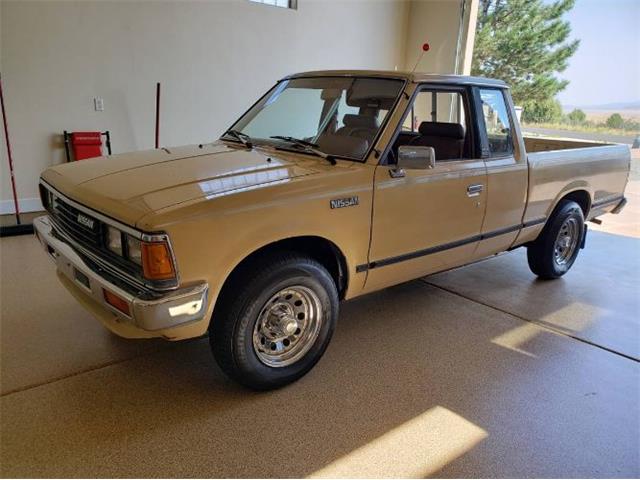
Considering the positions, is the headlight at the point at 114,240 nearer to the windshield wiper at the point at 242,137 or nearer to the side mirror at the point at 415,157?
the windshield wiper at the point at 242,137

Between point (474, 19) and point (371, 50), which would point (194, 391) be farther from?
point (474, 19)

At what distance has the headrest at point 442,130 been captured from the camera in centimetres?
340

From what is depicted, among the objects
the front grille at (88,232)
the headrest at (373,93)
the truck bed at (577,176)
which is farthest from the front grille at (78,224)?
the truck bed at (577,176)

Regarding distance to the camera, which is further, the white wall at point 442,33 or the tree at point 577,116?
the tree at point 577,116

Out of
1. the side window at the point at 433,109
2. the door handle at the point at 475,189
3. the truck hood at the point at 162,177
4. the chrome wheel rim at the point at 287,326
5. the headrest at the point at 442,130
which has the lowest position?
the chrome wheel rim at the point at 287,326

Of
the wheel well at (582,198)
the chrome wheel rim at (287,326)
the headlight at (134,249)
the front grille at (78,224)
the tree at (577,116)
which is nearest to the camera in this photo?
the headlight at (134,249)

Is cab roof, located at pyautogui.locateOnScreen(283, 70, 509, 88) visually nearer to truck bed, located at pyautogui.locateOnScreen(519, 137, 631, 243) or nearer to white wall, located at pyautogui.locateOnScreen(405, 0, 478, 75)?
truck bed, located at pyautogui.locateOnScreen(519, 137, 631, 243)

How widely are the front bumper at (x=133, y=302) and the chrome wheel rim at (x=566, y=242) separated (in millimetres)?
3522

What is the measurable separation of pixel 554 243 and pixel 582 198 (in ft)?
1.96

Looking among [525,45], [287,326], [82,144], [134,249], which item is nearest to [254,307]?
[287,326]

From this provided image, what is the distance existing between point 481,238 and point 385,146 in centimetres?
123

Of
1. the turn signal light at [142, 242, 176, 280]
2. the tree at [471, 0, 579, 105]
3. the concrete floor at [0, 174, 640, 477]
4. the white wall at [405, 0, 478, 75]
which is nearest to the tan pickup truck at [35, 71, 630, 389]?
the turn signal light at [142, 242, 176, 280]

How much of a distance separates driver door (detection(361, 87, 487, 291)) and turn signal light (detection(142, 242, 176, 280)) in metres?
1.22

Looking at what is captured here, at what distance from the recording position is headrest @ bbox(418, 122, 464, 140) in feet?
11.2
